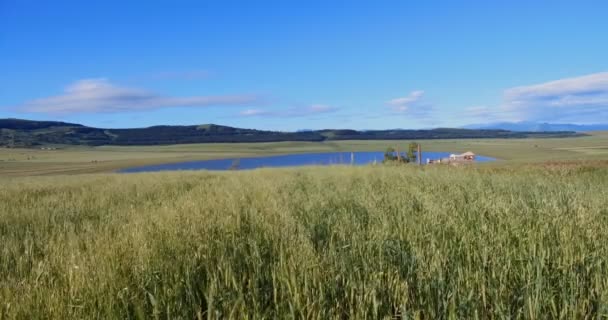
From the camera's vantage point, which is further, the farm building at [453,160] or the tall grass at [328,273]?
the farm building at [453,160]

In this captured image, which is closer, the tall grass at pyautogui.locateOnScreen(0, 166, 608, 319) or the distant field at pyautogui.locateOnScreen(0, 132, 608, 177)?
the tall grass at pyautogui.locateOnScreen(0, 166, 608, 319)

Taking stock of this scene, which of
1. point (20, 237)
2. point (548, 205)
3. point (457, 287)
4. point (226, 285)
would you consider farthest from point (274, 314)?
point (20, 237)

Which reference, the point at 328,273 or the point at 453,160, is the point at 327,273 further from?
the point at 453,160

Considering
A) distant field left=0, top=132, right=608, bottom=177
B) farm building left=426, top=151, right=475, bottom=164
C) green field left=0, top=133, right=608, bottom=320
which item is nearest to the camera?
green field left=0, top=133, right=608, bottom=320

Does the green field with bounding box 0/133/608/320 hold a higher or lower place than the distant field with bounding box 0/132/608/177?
higher

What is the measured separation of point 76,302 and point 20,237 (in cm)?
378

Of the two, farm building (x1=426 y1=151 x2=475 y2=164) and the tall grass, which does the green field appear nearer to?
the tall grass

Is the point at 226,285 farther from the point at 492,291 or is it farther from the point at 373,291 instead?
the point at 492,291

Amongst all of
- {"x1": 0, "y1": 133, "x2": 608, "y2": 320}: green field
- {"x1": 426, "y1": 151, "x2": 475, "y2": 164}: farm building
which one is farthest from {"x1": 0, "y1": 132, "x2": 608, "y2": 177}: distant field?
{"x1": 0, "y1": 133, "x2": 608, "y2": 320}: green field

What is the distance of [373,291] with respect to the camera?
2.21m

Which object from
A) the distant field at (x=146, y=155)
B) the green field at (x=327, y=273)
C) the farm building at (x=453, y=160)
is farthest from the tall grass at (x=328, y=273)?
the distant field at (x=146, y=155)

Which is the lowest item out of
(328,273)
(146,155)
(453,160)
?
(146,155)

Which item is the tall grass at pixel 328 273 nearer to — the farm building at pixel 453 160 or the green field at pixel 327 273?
the green field at pixel 327 273

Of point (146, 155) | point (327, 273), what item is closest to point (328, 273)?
point (327, 273)
